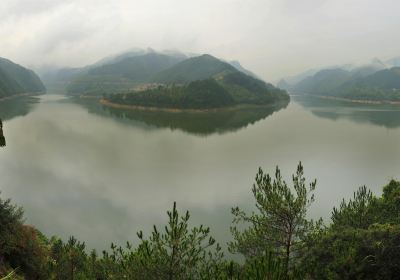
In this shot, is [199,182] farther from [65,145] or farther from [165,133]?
[165,133]

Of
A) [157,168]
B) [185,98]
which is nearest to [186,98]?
[185,98]

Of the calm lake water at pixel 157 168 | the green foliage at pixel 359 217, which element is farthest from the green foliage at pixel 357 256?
the calm lake water at pixel 157 168

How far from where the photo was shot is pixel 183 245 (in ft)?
46.8

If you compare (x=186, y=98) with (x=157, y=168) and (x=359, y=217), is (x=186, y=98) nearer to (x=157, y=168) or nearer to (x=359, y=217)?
(x=157, y=168)

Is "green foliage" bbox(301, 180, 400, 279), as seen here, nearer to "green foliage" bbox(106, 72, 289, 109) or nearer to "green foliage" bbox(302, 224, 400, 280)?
"green foliage" bbox(302, 224, 400, 280)

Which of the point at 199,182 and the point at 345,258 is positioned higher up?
the point at 345,258

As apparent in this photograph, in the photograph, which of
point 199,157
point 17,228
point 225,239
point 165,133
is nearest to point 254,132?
point 165,133

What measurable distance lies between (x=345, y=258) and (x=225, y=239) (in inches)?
622

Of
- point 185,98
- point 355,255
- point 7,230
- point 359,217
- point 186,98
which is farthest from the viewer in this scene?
point 186,98

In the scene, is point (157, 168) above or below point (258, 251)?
below

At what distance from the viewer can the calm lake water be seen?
124 ft

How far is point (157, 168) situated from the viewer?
56875 mm

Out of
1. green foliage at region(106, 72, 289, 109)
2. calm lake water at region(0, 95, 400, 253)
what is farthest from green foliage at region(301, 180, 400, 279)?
green foliage at region(106, 72, 289, 109)

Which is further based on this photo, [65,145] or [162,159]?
[65,145]
